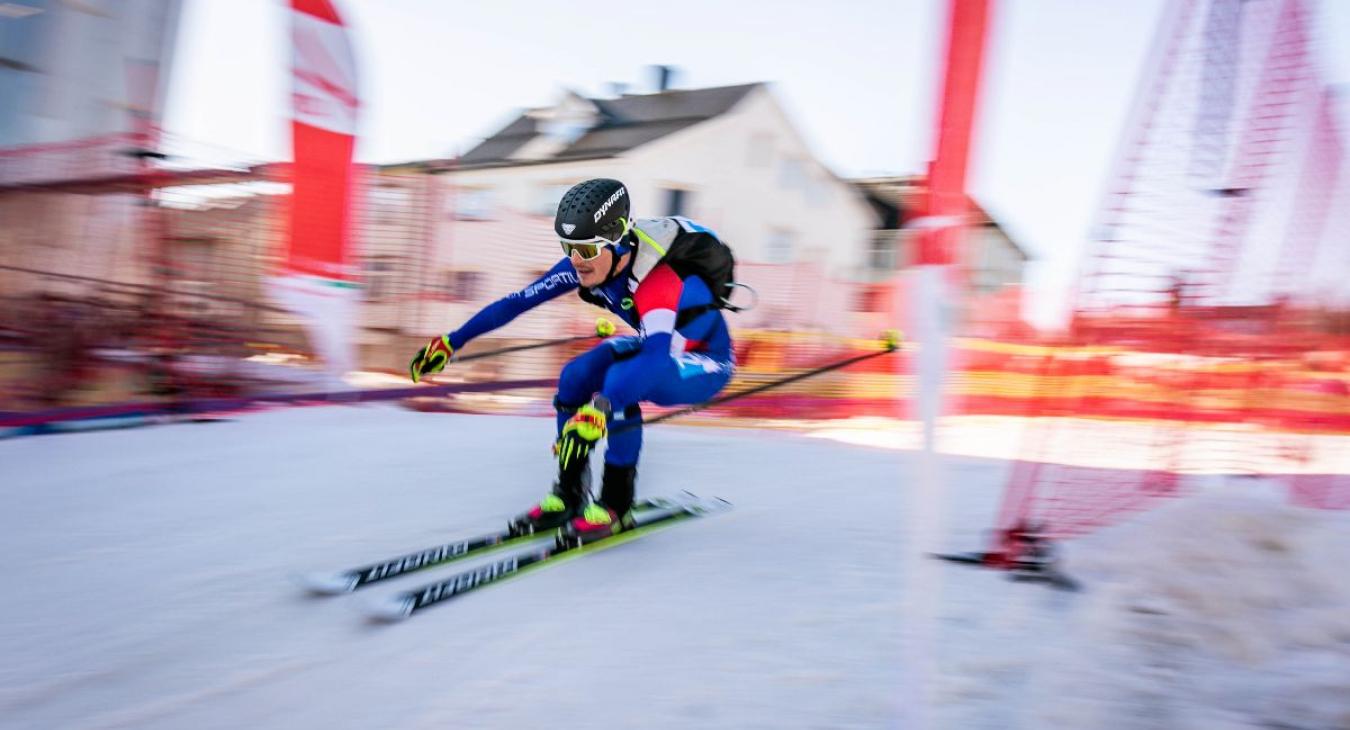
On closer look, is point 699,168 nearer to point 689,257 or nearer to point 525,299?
point 525,299

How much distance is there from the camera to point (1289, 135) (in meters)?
3.30

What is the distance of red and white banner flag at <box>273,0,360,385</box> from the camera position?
4945mm

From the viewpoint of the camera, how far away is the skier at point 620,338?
10.5 feet

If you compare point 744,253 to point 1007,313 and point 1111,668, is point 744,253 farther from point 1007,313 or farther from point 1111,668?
point 1111,668

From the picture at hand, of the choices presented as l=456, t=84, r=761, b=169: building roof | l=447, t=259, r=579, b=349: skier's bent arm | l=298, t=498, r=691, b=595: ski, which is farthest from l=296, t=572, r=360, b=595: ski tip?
l=456, t=84, r=761, b=169: building roof

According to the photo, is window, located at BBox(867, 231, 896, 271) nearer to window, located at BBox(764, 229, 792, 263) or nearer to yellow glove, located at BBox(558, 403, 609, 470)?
window, located at BBox(764, 229, 792, 263)

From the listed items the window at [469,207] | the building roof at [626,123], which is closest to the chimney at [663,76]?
the building roof at [626,123]

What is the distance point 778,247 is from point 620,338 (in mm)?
24408

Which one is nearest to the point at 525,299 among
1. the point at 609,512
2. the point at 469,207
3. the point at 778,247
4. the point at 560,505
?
the point at 560,505

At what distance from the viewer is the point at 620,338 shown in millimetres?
3713

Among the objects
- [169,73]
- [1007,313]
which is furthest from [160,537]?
[1007,313]

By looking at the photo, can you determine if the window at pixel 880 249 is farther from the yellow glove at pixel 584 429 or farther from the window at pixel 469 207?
the yellow glove at pixel 584 429

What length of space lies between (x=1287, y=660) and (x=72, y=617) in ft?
9.10

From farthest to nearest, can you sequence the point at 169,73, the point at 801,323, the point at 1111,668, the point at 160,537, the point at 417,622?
1. the point at 801,323
2. the point at 169,73
3. the point at 160,537
4. the point at 417,622
5. the point at 1111,668
